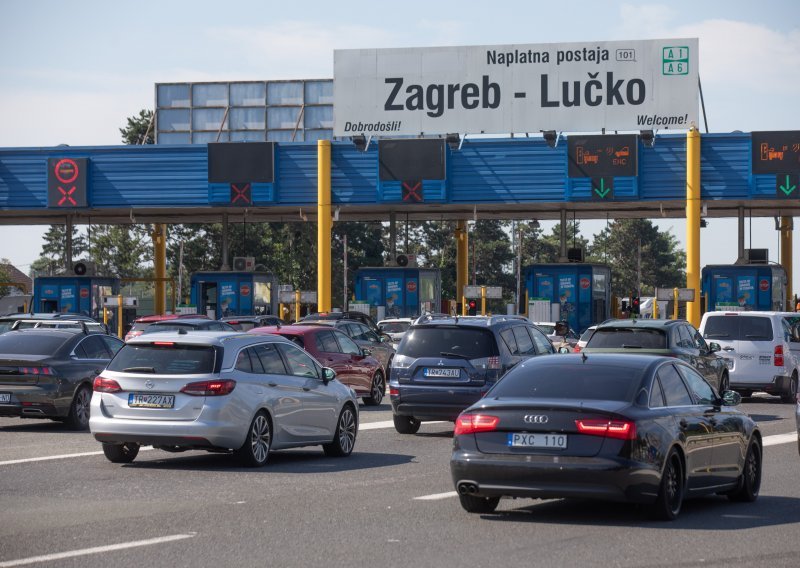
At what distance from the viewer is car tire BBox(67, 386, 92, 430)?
19641 millimetres

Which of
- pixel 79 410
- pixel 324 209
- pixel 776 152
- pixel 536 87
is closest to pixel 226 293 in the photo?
pixel 324 209

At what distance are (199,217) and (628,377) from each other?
44.1m

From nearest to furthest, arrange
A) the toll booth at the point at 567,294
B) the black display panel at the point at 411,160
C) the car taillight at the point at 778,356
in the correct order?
the car taillight at the point at 778,356 → the black display panel at the point at 411,160 → the toll booth at the point at 567,294

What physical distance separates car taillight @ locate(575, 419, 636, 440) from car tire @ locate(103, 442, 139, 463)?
636cm

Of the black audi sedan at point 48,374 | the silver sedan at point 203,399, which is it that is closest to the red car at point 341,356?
the black audi sedan at point 48,374

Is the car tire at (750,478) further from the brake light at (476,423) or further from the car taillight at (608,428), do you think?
the brake light at (476,423)

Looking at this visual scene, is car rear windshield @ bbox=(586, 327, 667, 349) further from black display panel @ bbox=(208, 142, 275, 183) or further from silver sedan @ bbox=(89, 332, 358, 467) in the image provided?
black display panel @ bbox=(208, 142, 275, 183)

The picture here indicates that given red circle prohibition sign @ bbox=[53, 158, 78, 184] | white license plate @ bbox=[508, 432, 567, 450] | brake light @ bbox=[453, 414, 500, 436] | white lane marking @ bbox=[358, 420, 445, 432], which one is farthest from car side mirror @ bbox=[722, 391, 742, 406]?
red circle prohibition sign @ bbox=[53, 158, 78, 184]

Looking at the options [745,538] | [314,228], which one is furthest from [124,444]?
[314,228]

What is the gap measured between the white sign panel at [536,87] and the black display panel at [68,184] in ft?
27.5

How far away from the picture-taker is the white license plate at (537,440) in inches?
420

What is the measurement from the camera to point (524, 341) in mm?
20344

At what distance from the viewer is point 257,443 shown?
15.0m

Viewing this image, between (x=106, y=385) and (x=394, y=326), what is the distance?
23936 millimetres
